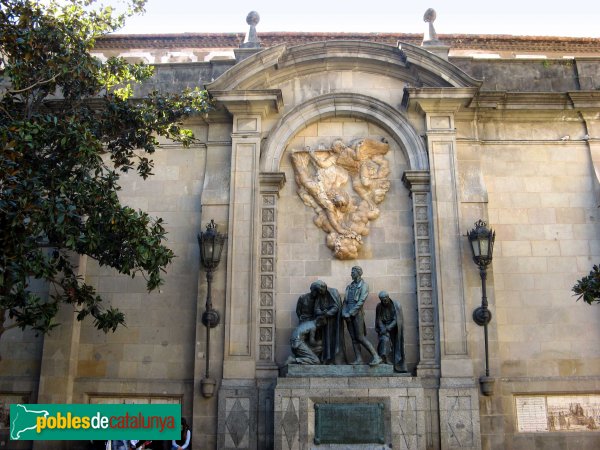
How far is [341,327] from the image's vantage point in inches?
494

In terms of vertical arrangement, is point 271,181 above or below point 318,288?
above

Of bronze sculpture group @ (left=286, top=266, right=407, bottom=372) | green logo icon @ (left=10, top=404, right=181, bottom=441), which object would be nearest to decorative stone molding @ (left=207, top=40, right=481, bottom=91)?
bronze sculpture group @ (left=286, top=266, right=407, bottom=372)

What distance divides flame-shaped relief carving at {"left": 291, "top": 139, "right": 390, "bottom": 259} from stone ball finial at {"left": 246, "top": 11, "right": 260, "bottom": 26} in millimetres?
3381

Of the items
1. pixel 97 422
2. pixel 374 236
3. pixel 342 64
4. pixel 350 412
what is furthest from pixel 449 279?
pixel 97 422

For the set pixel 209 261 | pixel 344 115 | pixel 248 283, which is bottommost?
pixel 248 283

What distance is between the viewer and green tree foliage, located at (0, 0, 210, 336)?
975 centimetres

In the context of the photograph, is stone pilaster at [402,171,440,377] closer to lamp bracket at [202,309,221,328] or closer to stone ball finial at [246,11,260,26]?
lamp bracket at [202,309,221,328]

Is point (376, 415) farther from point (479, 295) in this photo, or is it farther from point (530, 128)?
point (530, 128)

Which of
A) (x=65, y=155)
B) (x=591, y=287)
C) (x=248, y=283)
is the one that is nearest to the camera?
(x=65, y=155)

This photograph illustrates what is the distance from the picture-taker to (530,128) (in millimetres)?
14633

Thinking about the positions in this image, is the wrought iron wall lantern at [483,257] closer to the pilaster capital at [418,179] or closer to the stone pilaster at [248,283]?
the pilaster capital at [418,179]

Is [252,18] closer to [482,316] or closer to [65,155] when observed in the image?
[65,155]

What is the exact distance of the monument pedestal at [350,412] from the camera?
11359 millimetres

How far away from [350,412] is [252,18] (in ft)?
29.9
